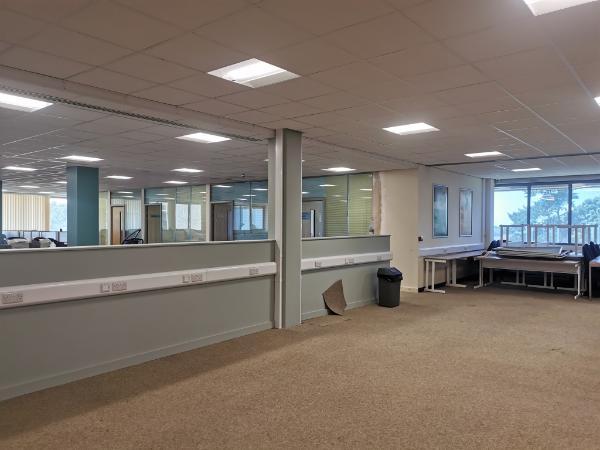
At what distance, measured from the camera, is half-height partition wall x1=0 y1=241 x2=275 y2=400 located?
11.5ft

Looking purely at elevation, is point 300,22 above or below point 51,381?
above

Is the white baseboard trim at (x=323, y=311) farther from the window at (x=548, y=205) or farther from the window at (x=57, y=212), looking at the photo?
the window at (x=57, y=212)

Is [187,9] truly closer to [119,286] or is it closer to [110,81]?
[110,81]

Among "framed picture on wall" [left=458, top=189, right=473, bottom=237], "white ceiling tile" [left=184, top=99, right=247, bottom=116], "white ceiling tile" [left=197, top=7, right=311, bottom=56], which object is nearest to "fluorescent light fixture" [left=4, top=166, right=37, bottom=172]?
"white ceiling tile" [left=184, top=99, right=247, bottom=116]

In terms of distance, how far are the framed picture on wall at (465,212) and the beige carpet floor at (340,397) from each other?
5.24 meters

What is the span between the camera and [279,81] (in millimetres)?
3875

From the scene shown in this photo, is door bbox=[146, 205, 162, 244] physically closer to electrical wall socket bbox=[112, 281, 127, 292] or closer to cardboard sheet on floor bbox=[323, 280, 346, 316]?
cardboard sheet on floor bbox=[323, 280, 346, 316]

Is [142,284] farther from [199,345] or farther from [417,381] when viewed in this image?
[417,381]

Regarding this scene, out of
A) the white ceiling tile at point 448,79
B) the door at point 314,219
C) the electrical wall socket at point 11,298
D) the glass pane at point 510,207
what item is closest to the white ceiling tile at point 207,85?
the white ceiling tile at point 448,79

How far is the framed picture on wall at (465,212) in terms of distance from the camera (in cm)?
1070

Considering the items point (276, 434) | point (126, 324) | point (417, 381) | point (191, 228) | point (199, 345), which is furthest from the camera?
point (191, 228)

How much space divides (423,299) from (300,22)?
21.3 feet

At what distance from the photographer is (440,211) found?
9.84 m

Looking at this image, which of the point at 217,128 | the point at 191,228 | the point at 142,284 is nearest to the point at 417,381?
the point at 142,284
